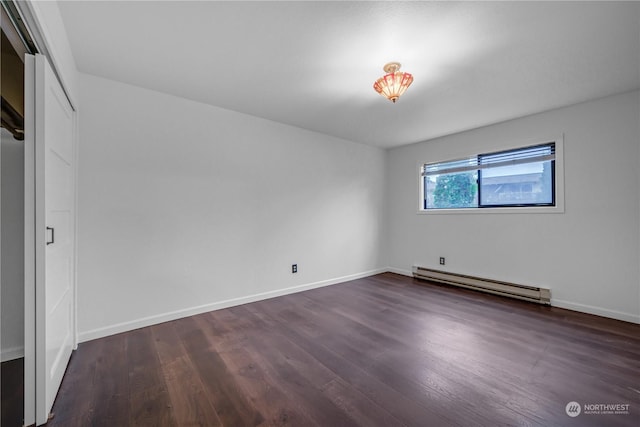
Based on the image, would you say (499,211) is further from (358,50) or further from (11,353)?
(11,353)

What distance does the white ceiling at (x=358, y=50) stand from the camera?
5.27ft

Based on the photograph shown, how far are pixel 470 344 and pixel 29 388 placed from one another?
2.97 metres

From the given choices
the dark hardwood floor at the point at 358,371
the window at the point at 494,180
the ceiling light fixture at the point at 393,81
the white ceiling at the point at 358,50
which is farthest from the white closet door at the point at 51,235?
the window at the point at 494,180

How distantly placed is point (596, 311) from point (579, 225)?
958mm

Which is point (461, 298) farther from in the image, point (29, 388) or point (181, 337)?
point (29, 388)

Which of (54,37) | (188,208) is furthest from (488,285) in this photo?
(54,37)

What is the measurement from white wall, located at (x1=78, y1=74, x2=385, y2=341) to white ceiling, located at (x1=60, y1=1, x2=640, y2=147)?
0.36 metres

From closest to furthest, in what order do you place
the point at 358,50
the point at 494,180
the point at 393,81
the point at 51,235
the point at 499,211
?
the point at 51,235
the point at 358,50
the point at 393,81
the point at 499,211
the point at 494,180

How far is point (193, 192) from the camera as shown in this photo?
284cm

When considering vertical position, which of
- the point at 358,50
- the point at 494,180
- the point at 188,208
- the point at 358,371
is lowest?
the point at 358,371

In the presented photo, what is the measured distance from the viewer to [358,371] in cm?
185

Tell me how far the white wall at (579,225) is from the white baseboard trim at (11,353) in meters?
4.87

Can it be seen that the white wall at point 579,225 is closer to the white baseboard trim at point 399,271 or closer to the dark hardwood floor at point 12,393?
the white baseboard trim at point 399,271

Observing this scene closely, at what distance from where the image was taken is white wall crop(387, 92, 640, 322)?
106 inches
